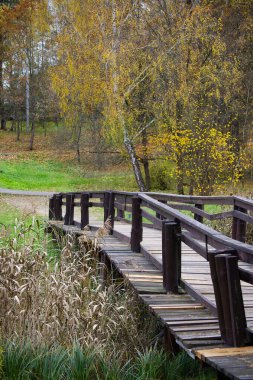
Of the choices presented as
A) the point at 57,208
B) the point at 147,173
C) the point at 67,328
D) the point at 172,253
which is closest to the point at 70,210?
the point at 57,208

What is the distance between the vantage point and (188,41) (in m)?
23.0

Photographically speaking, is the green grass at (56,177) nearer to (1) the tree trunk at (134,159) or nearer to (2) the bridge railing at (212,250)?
(1) the tree trunk at (134,159)

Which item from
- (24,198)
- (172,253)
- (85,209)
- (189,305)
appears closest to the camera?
(189,305)

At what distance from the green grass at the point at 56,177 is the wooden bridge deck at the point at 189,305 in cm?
1836

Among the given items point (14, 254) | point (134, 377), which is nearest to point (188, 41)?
point (14, 254)

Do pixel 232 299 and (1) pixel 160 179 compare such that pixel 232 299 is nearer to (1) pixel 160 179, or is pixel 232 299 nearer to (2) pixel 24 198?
(2) pixel 24 198

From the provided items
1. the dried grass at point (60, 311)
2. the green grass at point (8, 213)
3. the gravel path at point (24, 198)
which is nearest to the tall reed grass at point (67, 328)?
the dried grass at point (60, 311)

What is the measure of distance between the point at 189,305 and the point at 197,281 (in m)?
0.90

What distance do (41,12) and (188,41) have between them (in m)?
13.5

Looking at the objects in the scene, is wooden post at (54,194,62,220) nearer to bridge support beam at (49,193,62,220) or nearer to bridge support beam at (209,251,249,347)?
bridge support beam at (49,193,62,220)

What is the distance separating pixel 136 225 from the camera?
847cm

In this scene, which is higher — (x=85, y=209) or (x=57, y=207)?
(x=85, y=209)

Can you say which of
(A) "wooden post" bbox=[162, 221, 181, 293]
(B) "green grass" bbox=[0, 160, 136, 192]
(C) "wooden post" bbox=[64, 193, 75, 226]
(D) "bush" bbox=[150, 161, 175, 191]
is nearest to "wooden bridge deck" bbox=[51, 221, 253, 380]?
(A) "wooden post" bbox=[162, 221, 181, 293]

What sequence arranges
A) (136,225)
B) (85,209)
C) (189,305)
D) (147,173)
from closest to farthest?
(189,305), (136,225), (85,209), (147,173)
